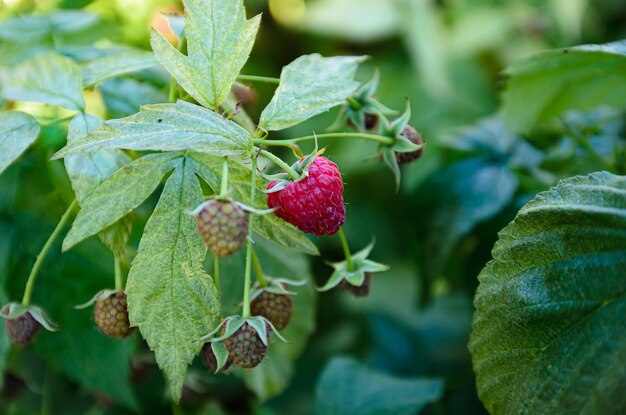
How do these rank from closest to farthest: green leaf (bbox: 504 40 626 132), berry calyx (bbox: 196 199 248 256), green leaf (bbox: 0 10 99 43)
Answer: berry calyx (bbox: 196 199 248 256) < green leaf (bbox: 504 40 626 132) < green leaf (bbox: 0 10 99 43)

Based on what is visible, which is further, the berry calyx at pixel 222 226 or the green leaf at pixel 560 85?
the green leaf at pixel 560 85

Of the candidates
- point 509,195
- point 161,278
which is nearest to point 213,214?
point 161,278

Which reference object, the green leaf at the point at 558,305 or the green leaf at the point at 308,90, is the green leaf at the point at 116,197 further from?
the green leaf at the point at 558,305

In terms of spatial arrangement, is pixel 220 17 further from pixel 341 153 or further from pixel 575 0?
pixel 575 0

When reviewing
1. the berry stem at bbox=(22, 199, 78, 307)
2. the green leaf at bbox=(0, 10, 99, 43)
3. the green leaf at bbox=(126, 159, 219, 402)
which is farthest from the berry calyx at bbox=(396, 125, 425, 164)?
the green leaf at bbox=(0, 10, 99, 43)

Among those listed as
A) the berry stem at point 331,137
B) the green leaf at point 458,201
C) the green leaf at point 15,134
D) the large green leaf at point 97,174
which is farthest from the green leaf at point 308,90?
the green leaf at point 458,201

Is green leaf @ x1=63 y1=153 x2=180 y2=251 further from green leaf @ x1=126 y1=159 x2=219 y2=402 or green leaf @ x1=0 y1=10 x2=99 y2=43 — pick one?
green leaf @ x1=0 y1=10 x2=99 y2=43

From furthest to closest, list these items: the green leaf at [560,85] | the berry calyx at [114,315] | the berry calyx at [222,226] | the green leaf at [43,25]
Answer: the green leaf at [43,25], the green leaf at [560,85], the berry calyx at [114,315], the berry calyx at [222,226]
